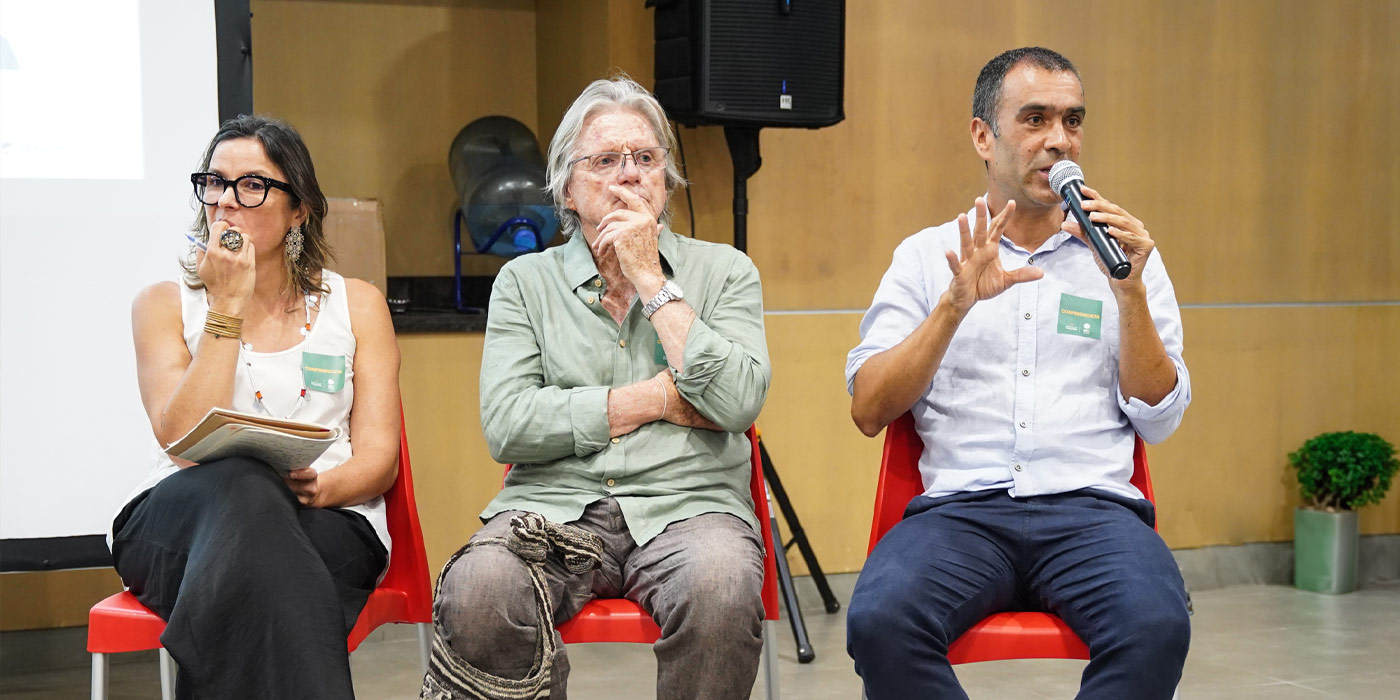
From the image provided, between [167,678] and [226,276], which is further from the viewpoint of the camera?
[226,276]

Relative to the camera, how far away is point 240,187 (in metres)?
2.27

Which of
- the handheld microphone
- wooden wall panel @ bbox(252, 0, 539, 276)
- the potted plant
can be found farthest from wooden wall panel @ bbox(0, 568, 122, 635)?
the potted plant

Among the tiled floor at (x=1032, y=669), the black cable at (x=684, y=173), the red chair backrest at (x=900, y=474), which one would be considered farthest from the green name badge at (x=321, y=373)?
the black cable at (x=684, y=173)

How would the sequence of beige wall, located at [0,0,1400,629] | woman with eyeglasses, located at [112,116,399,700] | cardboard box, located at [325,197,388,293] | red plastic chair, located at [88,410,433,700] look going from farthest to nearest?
1. beige wall, located at [0,0,1400,629]
2. cardboard box, located at [325,197,388,293]
3. red plastic chair, located at [88,410,433,700]
4. woman with eyeglasses, located at [112,116,399,700]

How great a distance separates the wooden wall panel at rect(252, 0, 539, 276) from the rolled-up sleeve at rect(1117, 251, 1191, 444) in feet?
8.34

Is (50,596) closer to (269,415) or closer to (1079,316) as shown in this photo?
(269,415)

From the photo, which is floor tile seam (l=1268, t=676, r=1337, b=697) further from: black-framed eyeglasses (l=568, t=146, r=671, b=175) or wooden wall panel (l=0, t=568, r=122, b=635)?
wooden wall panel (l=0, t=568, r=122, b=635)

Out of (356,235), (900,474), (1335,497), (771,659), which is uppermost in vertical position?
(356,235)

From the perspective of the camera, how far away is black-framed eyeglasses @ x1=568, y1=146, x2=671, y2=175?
7.52 feet

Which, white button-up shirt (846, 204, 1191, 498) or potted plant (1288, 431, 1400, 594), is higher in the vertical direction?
white button-up shirt (846, 204, 1191, 498)

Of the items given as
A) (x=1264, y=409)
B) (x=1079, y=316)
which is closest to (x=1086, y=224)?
(x=1079, y=316)

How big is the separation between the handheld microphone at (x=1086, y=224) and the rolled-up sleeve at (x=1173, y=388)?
254 mm

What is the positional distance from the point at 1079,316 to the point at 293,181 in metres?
1.45

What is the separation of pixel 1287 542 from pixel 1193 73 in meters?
1.69
